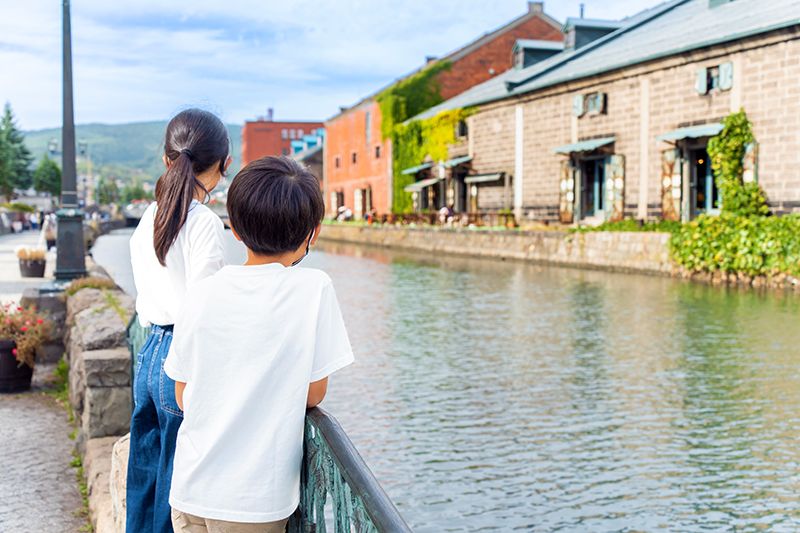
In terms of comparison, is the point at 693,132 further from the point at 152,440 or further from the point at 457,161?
the point at 152,440

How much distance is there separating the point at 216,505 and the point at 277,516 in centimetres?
16

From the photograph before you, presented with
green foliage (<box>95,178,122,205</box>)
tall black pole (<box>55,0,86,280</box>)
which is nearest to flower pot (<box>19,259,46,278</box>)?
tall black pole (<box>55,0,86,280</box>)

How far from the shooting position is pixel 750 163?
22.6 metres

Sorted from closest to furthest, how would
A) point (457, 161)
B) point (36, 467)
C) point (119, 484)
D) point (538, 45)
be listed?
point (119, 484) → point (36, 467) → point (457, 161) → point (538, 45)

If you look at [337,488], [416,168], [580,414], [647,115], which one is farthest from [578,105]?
[337,488]

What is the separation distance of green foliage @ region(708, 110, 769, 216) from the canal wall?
7.47 feet

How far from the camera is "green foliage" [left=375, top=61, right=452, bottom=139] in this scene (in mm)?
47500

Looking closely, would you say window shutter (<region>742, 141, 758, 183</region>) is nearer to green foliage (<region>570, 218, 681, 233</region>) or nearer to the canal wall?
green foliage (<region>570, 218, 681, 233</region>)

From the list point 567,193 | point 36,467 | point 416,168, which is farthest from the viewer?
point 416,168

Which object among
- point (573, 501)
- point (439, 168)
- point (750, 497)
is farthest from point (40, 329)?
point (439, 168)

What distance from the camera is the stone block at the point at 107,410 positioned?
5.14 metres

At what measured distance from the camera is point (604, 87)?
28594 millimetres

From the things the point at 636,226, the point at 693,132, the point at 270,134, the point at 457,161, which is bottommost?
the point at 636,226

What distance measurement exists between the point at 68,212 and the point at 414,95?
123ft
